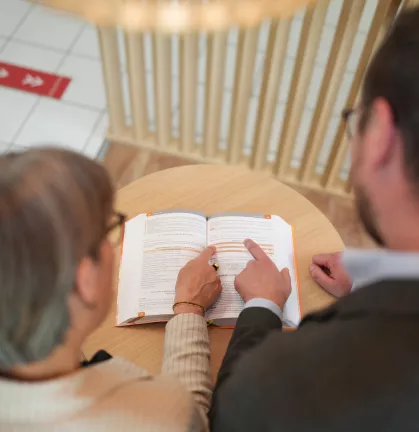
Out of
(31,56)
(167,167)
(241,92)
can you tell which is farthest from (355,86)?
(31,56)

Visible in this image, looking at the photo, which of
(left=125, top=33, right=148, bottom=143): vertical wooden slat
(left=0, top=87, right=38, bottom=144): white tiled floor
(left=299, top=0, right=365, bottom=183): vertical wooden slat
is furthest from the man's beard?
(left=0, top=87, right=38, bottom=144): white tiled floor

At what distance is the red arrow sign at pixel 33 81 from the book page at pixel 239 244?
1543 mm

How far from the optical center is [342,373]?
55cm

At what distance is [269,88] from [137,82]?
0.51 m

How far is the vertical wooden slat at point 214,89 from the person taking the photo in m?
1.71

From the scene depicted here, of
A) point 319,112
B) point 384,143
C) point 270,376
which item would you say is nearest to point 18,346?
point 270,376

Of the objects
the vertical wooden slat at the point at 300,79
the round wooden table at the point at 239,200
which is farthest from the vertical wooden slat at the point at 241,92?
the round wooden table at the point at 239,200

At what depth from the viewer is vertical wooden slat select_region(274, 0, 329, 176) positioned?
5.03 ft

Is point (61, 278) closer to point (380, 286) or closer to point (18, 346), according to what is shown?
point (18, 346)

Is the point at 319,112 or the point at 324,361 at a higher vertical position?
the point at 324,361

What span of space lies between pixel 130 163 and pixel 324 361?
5.51 ft

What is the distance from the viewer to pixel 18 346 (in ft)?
1.88

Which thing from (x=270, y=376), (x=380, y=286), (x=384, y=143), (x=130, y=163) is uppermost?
(x=384, y=143)

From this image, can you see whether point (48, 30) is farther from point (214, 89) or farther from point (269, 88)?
point (269, 88)
